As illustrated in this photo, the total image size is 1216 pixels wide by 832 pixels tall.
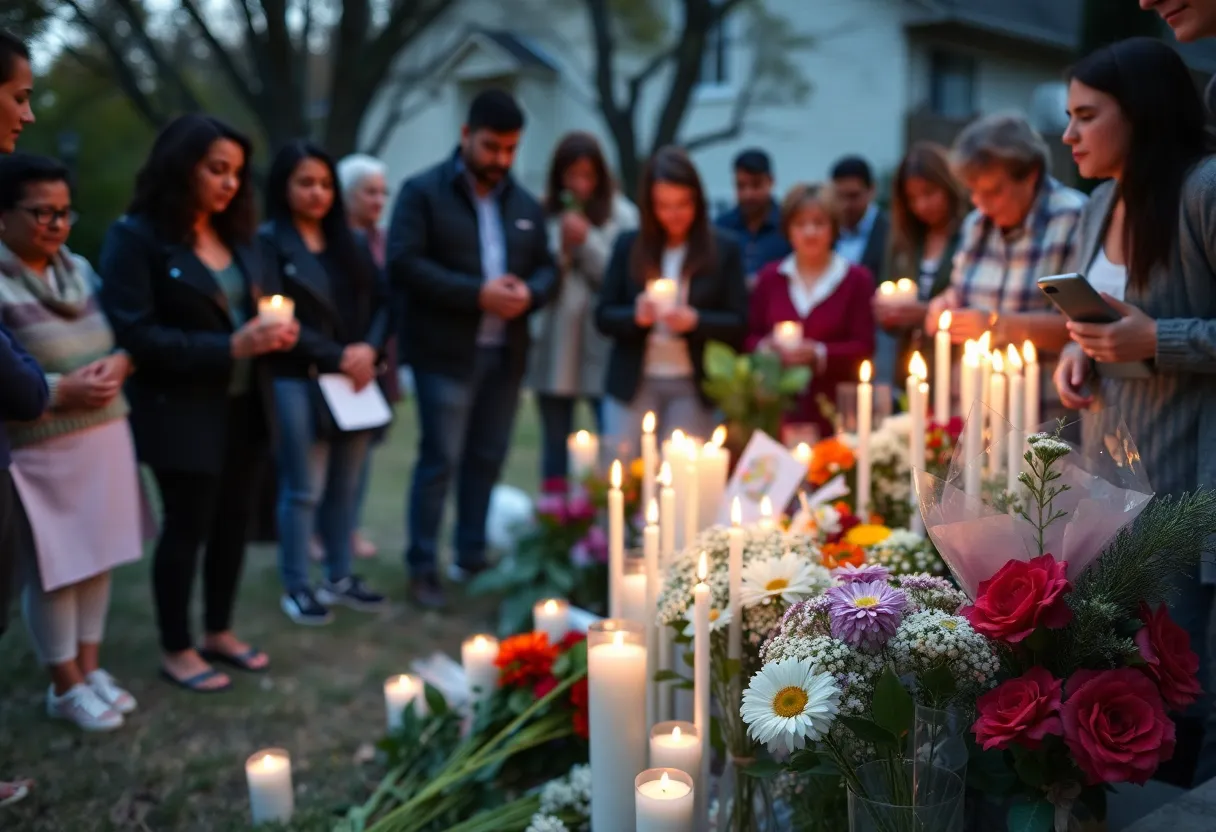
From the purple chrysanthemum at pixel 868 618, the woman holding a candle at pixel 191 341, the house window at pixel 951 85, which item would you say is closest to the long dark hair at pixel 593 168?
the woman holding a candle at pixel 191 341

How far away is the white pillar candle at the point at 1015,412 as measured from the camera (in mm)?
2141

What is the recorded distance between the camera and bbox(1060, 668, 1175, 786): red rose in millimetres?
1523

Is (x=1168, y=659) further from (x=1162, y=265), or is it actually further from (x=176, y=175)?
(x=176, y=175)

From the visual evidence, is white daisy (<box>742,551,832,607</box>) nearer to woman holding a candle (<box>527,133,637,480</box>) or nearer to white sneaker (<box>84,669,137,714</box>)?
white sneaker (<box>84,669,137,714</box>)

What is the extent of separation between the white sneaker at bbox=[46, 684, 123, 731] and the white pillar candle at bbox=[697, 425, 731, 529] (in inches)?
74.4

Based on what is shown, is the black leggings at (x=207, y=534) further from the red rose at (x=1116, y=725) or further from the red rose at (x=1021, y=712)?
the red rose at (x=1116, y=725)

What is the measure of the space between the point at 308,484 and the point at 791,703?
311 cm

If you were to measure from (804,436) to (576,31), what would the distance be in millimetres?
13337

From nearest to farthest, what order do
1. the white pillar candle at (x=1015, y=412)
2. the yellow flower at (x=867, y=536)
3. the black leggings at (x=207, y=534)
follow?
the white pillar candle at (x=1015, y=412), the yellow flower at (x=867, y=536), the black leggings at (x=207, y=534)

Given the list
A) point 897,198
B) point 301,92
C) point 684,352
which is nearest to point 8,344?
point 684,352

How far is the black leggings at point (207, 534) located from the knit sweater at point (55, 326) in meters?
0.38

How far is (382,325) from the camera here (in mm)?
4738

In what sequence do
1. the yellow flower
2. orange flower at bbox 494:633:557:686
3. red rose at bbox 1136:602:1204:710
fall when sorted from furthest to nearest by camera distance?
orange flower at bbox 494:633:557:686 < the yellow flower < red rose at bbox 1136:602:1204:710

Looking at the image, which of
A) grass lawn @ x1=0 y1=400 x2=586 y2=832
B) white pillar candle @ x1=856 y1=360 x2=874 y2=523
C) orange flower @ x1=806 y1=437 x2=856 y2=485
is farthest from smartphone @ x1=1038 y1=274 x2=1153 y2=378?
grass lawn @ x1=0 y1=400 x2=586 y2=832
